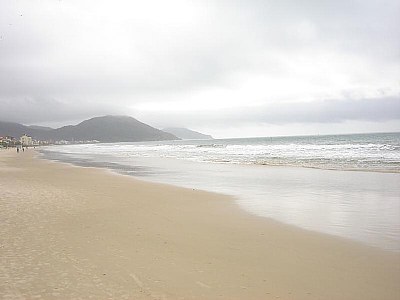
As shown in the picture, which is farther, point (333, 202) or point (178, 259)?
point (333, 202)

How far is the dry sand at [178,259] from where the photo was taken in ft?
15.5

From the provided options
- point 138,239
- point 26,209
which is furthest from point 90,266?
point 26,209

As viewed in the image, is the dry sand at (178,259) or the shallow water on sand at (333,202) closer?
the dry sand at (178,259)

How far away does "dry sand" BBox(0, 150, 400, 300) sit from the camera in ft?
15.5

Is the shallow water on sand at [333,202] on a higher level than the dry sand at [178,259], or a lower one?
higher

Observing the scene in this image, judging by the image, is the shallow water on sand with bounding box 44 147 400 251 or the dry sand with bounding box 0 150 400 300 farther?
the shallow water on sand with bounding box 44 147 400 251

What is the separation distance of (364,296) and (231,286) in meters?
1.75

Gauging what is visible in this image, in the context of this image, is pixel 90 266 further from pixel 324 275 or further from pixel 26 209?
pixel 26 209

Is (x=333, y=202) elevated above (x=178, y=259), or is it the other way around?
(x=333, y=202)

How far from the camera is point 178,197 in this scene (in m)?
12.9

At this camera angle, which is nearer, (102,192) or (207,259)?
(207,259)

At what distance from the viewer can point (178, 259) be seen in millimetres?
5969

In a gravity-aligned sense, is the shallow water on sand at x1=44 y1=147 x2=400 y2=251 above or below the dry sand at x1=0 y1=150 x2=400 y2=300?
above

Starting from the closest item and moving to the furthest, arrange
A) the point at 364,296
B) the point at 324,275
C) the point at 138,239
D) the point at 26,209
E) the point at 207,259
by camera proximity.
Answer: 1. the point at 364,296
2. the point at 324,275
3. the point at 207,259
4. the point at 138,239
5. the point at 26,209
